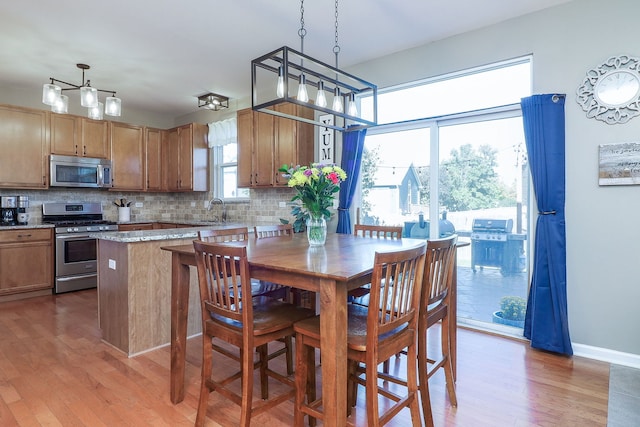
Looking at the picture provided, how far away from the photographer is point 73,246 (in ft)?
15.4

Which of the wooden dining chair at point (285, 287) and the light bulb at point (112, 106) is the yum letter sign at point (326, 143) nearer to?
the wooden dining chair at point (285, 287)

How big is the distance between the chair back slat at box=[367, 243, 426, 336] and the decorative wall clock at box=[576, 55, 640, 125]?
213 centimetres

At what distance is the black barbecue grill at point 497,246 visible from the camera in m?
3.18

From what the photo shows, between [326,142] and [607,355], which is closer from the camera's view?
[607,355]

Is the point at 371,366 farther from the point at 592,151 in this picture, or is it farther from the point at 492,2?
the point at 492,2

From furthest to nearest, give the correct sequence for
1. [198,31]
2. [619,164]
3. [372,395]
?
[198,31] → [619,164] → [372,395]

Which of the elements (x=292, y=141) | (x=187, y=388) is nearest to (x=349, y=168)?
(x=292, y=141)

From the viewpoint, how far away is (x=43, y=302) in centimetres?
424

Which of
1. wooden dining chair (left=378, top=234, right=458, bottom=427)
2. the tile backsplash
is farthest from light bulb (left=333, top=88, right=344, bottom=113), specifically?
the tile backsplash

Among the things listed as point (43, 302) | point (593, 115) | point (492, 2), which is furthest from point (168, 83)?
point (593, 115)

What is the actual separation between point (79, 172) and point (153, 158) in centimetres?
110

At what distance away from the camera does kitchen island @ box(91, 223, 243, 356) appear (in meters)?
2.77

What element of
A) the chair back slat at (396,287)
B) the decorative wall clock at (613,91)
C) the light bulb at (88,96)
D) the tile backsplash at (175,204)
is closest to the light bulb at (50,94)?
the light bulb at (88,96)

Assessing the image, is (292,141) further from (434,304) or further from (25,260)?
(25,260)
